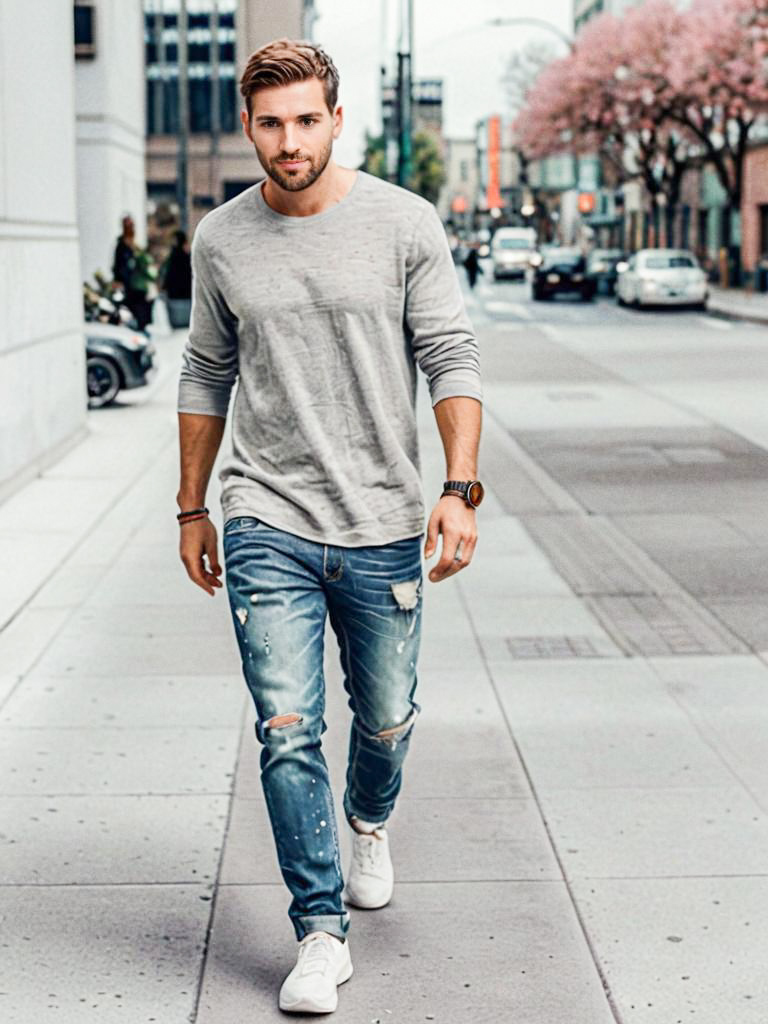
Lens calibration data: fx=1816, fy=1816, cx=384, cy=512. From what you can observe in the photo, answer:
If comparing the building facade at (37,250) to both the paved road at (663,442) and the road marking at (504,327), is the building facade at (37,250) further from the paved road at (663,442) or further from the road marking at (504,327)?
the road marking at (504,327)

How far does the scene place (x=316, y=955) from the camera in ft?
12.8

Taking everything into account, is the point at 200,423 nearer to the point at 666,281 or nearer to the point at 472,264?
the point at 666,281

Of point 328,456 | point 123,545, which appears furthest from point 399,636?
point 123,545

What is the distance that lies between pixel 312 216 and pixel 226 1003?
67.6 inches

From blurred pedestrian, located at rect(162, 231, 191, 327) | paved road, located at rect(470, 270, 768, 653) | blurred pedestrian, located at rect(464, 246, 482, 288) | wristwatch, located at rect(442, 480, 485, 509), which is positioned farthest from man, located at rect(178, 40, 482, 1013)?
blurred pedestrian, located at rect(464, 246, 482, 288)

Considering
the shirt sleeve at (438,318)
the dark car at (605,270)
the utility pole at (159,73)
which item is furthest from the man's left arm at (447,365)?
the utility pole at (159,73)

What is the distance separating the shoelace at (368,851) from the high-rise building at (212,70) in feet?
224

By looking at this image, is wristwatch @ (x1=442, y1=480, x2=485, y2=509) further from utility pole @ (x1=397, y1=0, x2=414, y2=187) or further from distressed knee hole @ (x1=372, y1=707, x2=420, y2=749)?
utility pole @ (x1=397, y1=0, x2=414, y2=187)

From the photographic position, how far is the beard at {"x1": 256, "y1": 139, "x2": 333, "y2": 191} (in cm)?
374

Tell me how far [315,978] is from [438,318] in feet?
4.71

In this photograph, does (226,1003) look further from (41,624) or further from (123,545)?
(123,545)

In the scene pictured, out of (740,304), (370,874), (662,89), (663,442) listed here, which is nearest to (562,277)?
(740,304)

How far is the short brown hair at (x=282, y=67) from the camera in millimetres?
3691

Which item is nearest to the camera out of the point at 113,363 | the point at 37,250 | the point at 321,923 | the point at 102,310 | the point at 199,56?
the point at 321,923
